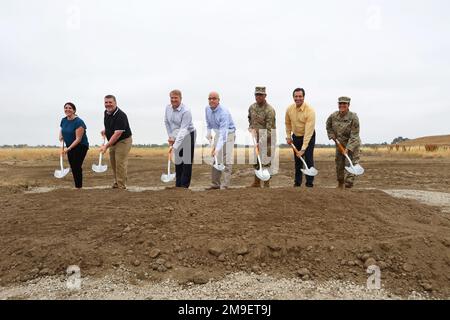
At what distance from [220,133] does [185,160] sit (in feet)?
2.19

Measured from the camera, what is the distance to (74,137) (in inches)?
245

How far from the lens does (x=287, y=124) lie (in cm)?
653

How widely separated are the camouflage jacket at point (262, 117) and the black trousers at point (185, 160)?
100 centimetres

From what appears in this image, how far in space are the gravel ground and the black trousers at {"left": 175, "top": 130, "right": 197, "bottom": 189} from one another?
108 inches

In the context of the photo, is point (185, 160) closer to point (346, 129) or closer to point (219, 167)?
point (219, 167)

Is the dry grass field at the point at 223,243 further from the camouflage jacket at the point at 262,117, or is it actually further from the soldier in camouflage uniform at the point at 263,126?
the camouflage jacket at the point at 262,117

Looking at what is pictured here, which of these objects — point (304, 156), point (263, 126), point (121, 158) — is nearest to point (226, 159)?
point (263, 126)

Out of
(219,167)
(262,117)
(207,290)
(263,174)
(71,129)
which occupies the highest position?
(262,117)

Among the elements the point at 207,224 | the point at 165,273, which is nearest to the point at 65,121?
the point at 207,224

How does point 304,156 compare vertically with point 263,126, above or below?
below

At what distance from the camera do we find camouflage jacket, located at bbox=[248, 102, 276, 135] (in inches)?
246

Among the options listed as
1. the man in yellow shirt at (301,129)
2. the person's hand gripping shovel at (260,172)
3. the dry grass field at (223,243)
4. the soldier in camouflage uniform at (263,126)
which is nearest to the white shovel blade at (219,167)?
the person's hand gripping shovel at (260,172)

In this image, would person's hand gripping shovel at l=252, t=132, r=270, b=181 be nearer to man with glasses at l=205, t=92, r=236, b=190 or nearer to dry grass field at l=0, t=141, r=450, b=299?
man with glasses at l=205, t=92, r=236, b=190

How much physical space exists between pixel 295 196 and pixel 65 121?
12.3 ft
